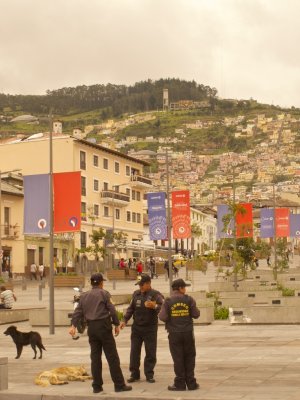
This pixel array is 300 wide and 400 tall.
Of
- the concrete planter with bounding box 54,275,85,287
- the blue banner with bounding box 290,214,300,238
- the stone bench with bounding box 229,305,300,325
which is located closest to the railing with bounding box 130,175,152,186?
the blue banner with bounding box 290,214,300,238

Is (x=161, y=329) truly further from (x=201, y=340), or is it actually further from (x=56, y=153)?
(x=56, y=153)

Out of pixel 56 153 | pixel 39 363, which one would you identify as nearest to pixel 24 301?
pixel 39 363

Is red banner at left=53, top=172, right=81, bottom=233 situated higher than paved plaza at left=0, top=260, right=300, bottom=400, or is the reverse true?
red banner at left=53, top=172, right=81, bottom=233

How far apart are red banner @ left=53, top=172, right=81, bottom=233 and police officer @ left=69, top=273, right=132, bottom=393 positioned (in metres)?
10.9

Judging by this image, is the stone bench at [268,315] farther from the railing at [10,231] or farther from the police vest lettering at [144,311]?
the railing at [10,231]

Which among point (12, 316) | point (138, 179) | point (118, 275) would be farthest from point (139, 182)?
point (12, 316)

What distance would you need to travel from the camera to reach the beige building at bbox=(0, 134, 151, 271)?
77.6 metres

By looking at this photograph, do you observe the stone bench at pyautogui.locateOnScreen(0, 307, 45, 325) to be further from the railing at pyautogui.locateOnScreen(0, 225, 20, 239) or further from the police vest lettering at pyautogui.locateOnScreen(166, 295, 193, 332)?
the railing at pyautogui.locateOnScreen(0, 225, 20, 239)

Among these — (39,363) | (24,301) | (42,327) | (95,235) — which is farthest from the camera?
(95,235)

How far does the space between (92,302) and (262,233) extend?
1534 inches

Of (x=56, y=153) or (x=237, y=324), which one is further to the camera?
(x=56, y=153)

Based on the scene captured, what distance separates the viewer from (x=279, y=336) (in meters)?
21.3

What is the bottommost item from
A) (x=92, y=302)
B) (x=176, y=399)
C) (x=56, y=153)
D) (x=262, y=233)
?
(x=176, y=399)

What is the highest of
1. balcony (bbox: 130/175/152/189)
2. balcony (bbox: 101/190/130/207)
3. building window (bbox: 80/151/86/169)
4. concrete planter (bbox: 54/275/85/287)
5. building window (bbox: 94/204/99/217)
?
building window (bbox: 80/151/86/169)
